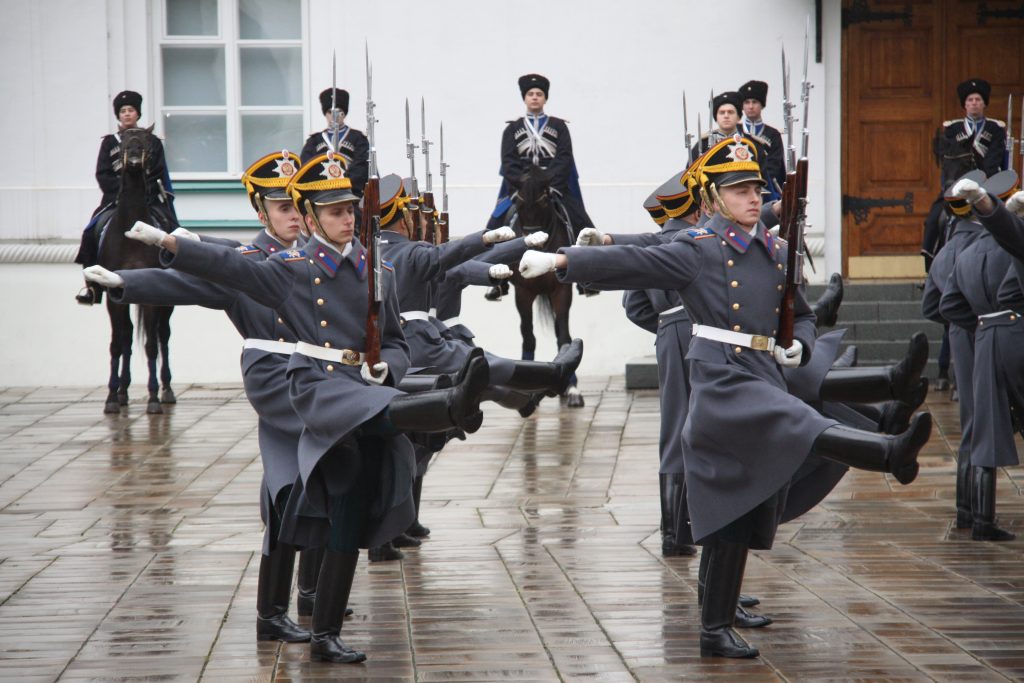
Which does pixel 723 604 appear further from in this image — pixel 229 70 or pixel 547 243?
pixel 229 70

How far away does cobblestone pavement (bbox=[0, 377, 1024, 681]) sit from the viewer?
5.24 metres

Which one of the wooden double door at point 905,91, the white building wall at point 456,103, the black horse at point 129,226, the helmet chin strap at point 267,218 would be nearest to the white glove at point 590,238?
the helmet chin strap at point 267,218

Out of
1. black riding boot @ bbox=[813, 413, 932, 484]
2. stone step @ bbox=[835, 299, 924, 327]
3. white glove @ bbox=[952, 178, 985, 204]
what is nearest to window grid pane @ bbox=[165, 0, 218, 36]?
stone step @ bbox=[835, 299, 924, 327]

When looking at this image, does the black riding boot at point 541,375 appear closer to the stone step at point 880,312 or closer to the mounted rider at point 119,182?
the mounted rider at point 119,182

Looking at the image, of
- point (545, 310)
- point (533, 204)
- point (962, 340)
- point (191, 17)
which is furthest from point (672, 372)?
point (191, 17)

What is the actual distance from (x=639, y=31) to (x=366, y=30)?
8.28 feet

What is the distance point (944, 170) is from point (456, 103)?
4576 millimetres

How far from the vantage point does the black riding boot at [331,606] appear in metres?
5.29

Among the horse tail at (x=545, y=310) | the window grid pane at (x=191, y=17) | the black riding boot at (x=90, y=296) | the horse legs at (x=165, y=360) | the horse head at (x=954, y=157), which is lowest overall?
the horse legs at (x=165, y=360)

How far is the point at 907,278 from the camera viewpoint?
14859mm

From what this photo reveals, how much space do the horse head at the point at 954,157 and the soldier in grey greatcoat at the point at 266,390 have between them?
7770 mm

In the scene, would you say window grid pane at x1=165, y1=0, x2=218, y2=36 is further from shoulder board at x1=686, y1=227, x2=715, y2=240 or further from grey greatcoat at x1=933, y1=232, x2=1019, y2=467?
shoulder board at x1=686, y1=227, x2=715, y2=240

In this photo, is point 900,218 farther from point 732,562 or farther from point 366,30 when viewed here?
point 732,562

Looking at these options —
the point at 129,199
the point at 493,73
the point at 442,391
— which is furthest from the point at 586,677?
the point at 493,73
